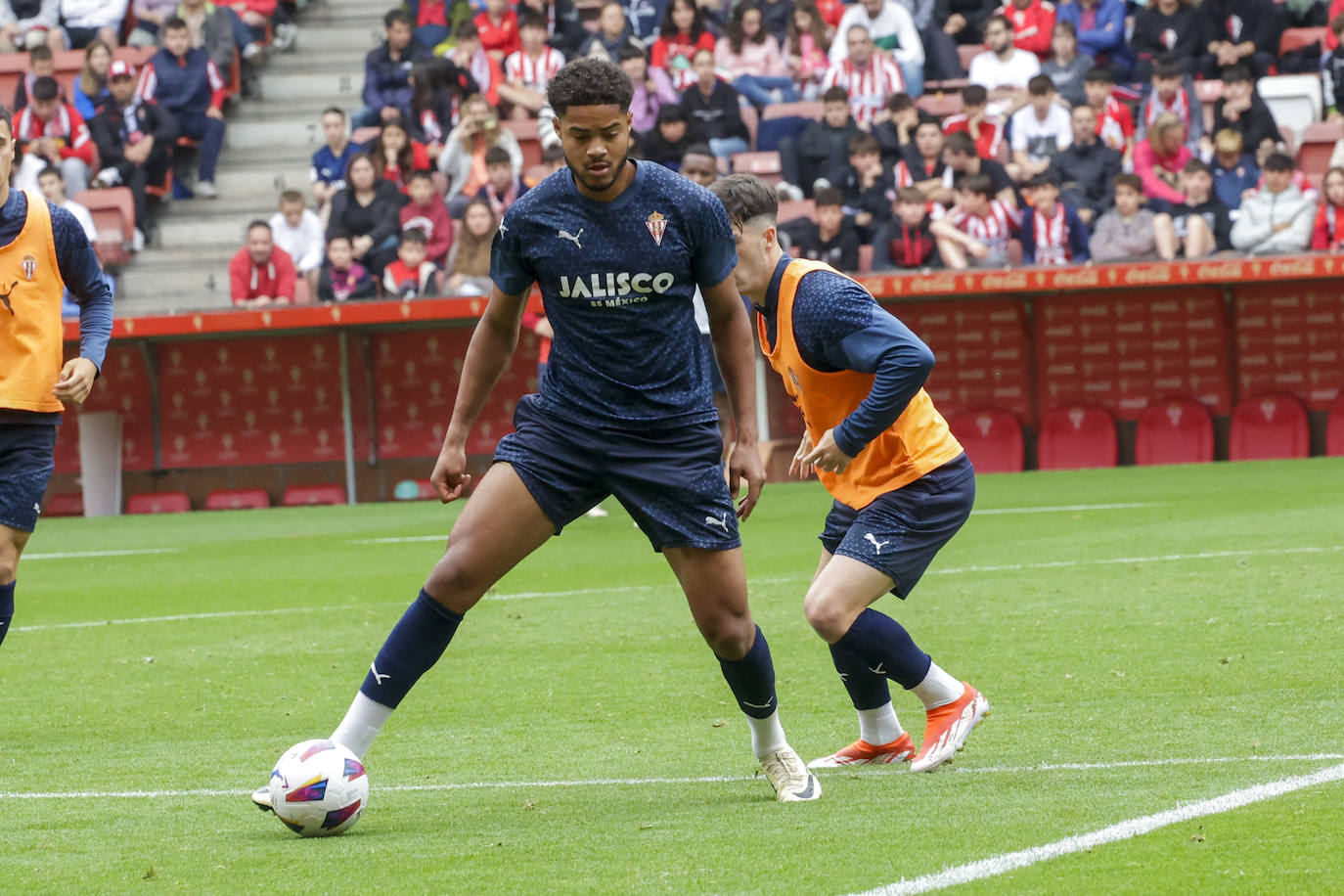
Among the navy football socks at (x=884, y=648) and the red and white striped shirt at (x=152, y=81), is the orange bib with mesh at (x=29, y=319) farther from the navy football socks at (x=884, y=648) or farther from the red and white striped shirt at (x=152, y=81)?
the red and white striped shirt at (x=152, y=81)

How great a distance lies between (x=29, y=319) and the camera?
6.44 m

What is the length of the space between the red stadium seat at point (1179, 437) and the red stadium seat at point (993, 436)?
1177 mm

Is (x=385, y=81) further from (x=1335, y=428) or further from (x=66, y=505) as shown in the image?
(x=1335, y=428)

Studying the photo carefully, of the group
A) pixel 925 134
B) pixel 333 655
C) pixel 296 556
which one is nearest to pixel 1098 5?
pixel 925 134

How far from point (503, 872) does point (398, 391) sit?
50.0ft

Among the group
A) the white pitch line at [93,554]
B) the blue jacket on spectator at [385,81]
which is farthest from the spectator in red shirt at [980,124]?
the white pitch line at [93,554]

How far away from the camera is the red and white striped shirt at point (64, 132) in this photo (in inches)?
843

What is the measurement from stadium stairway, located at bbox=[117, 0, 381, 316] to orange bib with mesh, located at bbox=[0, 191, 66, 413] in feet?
40.4

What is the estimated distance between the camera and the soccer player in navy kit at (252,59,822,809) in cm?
496

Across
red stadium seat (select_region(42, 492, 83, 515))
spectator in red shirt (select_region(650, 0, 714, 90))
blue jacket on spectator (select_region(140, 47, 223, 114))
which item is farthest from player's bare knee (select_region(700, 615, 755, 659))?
blue jacket on spectator (select_region(140, 47, 223, 114))

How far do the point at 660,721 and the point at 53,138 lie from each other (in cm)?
1679

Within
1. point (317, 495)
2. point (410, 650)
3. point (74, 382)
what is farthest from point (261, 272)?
point (410, 650)

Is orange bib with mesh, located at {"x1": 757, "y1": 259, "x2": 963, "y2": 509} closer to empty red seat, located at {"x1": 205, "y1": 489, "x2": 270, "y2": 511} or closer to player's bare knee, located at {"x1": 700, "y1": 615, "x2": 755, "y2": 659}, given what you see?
player's bare knee, located at {"x1": 700, "y1": 615, "x2": 755, "y2": 659}

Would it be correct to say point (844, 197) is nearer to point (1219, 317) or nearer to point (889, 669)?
point (1219, 317)
